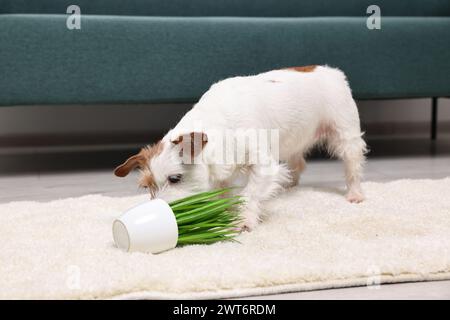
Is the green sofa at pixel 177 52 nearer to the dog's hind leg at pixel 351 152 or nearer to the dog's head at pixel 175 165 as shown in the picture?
the dog's hind leg at pixel 351 152

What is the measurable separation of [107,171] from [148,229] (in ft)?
4.47

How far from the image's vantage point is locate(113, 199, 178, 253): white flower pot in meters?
1.34

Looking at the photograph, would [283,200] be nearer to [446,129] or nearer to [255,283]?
[255,283]

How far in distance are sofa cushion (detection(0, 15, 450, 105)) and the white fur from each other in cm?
56

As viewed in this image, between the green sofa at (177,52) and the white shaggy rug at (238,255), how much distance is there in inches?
25.9

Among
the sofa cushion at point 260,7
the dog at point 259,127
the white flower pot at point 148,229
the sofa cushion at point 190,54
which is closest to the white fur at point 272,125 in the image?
the dog at point 259,127

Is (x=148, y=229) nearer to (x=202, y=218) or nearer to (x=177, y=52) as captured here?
(x=202, y=218)

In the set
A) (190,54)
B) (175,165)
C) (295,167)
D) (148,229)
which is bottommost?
(295,167)

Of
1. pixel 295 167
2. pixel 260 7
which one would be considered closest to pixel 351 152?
pixel 295 167

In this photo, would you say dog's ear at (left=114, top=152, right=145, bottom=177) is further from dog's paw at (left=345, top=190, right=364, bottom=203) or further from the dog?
dog's paw at (left=345, top=190, right=364, bottom=203)

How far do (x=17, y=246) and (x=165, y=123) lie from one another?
2720 millimetres

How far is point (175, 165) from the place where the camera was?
1478 millimetres

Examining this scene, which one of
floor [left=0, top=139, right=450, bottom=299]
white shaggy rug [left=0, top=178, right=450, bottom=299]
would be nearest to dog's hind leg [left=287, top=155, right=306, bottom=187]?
floor [left=0, top=139, right=450, bottom=299]
